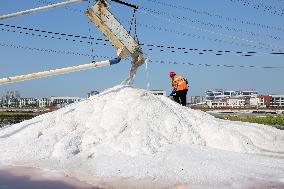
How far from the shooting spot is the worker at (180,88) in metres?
14.5

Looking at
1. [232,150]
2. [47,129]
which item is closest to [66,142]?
[47,129]

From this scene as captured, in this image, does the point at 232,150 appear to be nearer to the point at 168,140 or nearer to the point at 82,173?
the point at 168,140

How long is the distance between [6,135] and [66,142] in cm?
185

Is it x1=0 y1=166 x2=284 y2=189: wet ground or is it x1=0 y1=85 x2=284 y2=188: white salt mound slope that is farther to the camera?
x1=0 y1=85 x2=284 y2=188: white salt mound slope

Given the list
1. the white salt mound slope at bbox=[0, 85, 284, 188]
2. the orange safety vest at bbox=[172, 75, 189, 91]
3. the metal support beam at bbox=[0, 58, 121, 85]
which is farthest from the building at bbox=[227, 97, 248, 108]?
the white salt mound slope at bbox=[0, 85, 284, 188]

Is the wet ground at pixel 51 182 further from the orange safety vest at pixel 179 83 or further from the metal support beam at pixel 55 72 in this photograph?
the orange safety vest at pixel 179 83

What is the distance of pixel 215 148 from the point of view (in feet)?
27.7

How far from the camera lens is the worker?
47.6ft

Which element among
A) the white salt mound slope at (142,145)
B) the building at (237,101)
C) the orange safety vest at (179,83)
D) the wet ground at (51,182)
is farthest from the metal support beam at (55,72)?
the building at (237,101)

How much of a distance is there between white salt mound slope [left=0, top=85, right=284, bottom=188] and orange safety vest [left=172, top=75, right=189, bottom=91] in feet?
12.3

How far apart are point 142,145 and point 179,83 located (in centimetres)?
703

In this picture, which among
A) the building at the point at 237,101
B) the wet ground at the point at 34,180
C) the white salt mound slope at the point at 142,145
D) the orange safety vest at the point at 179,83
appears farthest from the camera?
the building at the point at 237,101

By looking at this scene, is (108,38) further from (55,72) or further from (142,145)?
(142,145)

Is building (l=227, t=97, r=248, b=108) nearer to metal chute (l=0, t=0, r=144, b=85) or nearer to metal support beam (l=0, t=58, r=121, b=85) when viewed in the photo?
metal chute (l=0, t=0, r=144, b=85)
